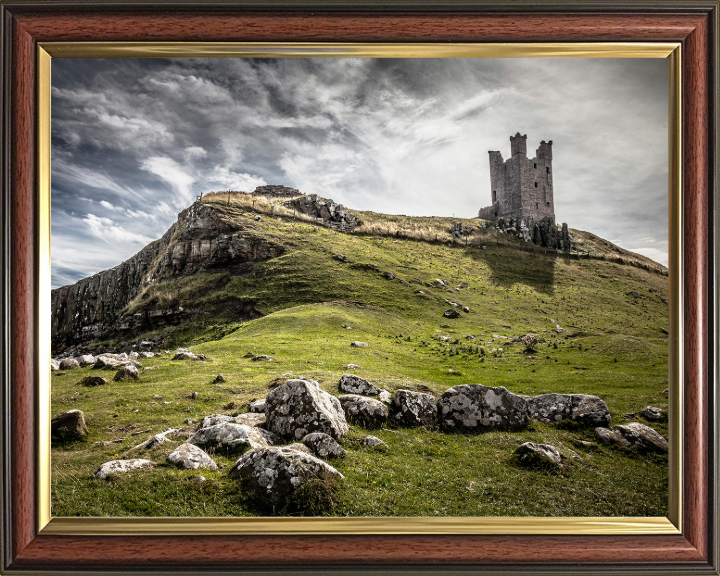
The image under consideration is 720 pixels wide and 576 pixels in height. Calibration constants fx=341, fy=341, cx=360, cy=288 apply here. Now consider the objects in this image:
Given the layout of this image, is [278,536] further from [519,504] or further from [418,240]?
[418,240]

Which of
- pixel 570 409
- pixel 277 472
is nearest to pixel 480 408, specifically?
pixel 570 409

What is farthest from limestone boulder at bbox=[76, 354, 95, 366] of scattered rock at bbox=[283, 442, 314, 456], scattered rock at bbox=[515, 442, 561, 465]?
scattered rock at bbox=[515, 442, 561, 465]

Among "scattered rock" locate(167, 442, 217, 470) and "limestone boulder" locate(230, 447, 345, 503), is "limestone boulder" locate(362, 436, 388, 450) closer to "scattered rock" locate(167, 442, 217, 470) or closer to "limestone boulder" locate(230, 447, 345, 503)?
"limestone boulder" locate(230, 447, 345, 503)

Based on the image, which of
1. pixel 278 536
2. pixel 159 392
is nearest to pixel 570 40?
pixel 278 536

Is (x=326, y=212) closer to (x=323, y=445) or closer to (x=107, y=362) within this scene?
(x=323, y=445)

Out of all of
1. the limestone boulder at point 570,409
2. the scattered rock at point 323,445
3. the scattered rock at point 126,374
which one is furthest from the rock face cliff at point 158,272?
the limestone boulder at point 570,409

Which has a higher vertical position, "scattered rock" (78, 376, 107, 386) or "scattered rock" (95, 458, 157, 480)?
"scattered rock" (78, 376, 107, 386)
